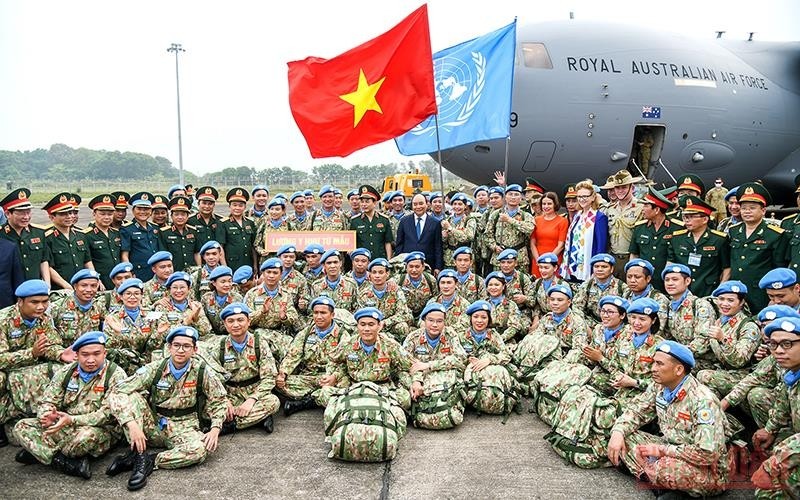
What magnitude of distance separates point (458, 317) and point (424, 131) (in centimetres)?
390

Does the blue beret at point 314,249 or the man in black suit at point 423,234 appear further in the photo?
the man in black suit at point 423,234

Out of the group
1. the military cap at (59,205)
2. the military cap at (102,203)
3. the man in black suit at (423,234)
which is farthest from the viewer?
the man in black suit at (423,234)

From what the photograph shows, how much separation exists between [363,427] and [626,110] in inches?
370

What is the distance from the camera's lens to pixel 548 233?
26.4 feet

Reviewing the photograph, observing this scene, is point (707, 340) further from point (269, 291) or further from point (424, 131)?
point (424, 131)

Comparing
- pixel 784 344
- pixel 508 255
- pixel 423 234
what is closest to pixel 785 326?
pixel 784 344

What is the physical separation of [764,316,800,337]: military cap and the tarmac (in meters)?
1.25

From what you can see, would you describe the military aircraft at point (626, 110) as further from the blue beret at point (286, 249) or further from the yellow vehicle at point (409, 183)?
the yellow vehicle at point (409, 183)

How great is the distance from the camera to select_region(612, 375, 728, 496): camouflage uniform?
3.99 meters

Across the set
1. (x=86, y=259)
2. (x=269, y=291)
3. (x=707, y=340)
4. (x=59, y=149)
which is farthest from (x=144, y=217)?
(x=59, y=149)

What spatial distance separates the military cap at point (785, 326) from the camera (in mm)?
4047

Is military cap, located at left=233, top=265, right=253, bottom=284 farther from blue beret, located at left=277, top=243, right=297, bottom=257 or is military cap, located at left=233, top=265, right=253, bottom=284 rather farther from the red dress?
the red dress

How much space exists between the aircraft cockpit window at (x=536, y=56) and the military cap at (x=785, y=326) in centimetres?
815

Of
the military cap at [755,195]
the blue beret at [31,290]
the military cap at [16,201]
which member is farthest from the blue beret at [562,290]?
the military cap at [16,201]
